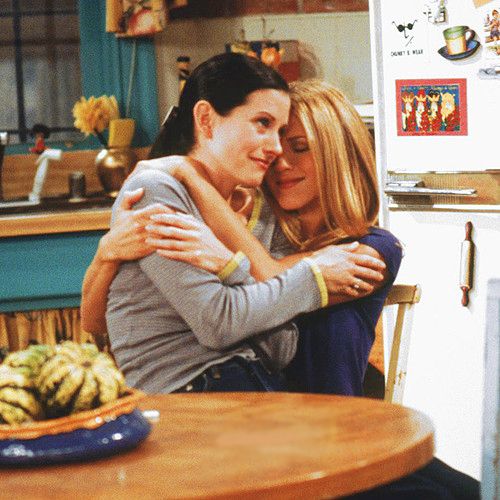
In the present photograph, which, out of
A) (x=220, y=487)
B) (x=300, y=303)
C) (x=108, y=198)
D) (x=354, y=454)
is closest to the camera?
(x=220, y=487)

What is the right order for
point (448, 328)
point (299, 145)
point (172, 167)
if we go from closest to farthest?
point (172, 167) → point (299, 145) → point (448, 328)

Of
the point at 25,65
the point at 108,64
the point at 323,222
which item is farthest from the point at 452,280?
the point at 25,65

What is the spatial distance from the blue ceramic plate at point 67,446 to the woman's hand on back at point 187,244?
0.63 meters

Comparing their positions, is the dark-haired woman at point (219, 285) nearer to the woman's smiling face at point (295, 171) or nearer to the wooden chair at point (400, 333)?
the woman's smiling face at point (295, 171)

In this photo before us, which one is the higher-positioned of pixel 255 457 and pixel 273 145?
pixel 273 145

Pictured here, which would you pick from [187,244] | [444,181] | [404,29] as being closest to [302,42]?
[404,29]

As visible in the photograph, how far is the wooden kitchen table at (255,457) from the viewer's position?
1.42 metres

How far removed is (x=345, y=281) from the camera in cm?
232

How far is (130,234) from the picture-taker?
2.24 metres

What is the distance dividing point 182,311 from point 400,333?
595mm

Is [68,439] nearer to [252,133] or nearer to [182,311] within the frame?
[182,311]

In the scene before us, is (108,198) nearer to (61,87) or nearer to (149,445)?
(61,87)

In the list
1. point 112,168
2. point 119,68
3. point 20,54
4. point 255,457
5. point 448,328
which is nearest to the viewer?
point 255,457

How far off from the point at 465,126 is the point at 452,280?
46 cm
